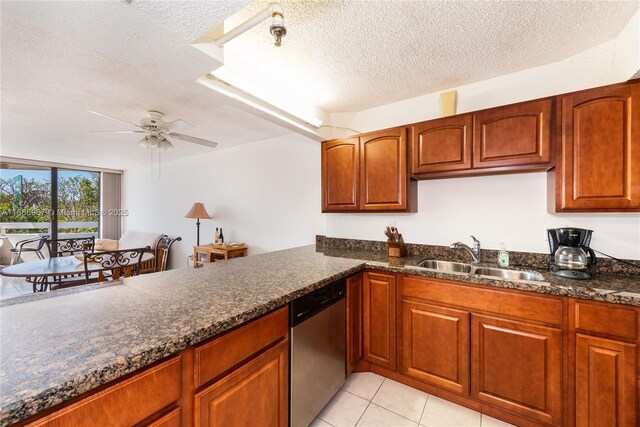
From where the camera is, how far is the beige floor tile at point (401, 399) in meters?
1.73

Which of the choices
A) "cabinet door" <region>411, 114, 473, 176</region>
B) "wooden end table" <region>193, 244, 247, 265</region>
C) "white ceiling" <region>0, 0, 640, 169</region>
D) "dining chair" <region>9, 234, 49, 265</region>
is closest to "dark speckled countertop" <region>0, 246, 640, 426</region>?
"cabinet door" <region>411, 114, 473, 176</region>

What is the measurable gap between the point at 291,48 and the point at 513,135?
162 cm

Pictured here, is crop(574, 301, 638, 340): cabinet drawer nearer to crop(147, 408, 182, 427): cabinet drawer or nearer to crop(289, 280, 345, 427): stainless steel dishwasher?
crop(289, 280, 345, 427): stainless steel dishwasher

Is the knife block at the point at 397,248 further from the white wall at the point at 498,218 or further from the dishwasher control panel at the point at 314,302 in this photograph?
the dishwasher control panel at the point at 314,302

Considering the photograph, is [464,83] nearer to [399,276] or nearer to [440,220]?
[440,220]

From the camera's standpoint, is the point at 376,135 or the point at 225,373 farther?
the point at 376,135

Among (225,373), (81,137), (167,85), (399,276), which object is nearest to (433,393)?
(399,276)

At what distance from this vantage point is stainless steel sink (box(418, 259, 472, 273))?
2150 mm

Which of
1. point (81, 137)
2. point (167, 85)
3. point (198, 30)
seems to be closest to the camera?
point (198, 30)

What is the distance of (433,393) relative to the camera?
6.15ft

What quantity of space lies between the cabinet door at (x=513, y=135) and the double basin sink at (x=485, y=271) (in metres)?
0.74

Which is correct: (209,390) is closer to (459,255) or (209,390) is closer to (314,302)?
(314,302)

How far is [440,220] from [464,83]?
3.86 feet

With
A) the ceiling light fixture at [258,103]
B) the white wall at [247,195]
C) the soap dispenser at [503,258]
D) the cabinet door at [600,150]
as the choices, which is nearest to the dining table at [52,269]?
the white wall at [247,195]
